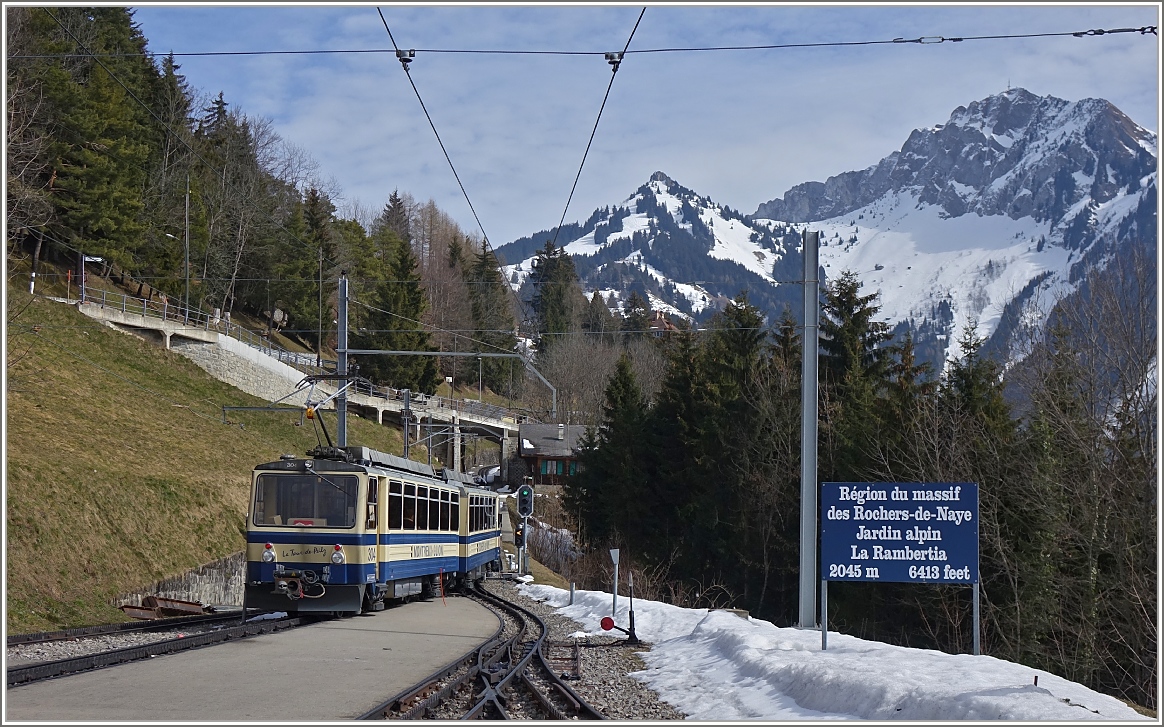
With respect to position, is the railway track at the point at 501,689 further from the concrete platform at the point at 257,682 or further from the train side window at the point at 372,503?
the train side window at the point at 372,503

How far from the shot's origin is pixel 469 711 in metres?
9.89

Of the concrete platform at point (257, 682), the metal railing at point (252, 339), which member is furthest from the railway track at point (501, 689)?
the metal railing at point (252, 339)

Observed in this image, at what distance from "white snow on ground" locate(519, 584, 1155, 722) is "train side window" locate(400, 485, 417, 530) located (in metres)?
7.19

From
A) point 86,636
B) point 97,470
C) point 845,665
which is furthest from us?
point 97,470

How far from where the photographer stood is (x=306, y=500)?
1947 cm

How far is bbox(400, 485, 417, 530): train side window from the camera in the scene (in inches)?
868

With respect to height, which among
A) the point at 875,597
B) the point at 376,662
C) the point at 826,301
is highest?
the point at 826,301

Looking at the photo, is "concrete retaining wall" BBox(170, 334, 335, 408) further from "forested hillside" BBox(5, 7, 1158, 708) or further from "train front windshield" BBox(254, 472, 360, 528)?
"train front windshield" BBox(254, 472, 360, 528)

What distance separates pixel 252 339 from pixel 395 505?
44989 millimetres

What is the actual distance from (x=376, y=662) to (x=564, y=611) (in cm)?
1085

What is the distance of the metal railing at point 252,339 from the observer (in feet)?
169

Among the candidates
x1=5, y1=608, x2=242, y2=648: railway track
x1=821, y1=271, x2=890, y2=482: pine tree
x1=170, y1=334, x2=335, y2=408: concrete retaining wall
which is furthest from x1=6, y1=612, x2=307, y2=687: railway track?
x1=170, y1=334, x2=335, y2=408: concrete retaining wall

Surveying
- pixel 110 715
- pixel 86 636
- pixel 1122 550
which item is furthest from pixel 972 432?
pixel 110 715

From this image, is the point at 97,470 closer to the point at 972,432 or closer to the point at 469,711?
the point at 469,711
